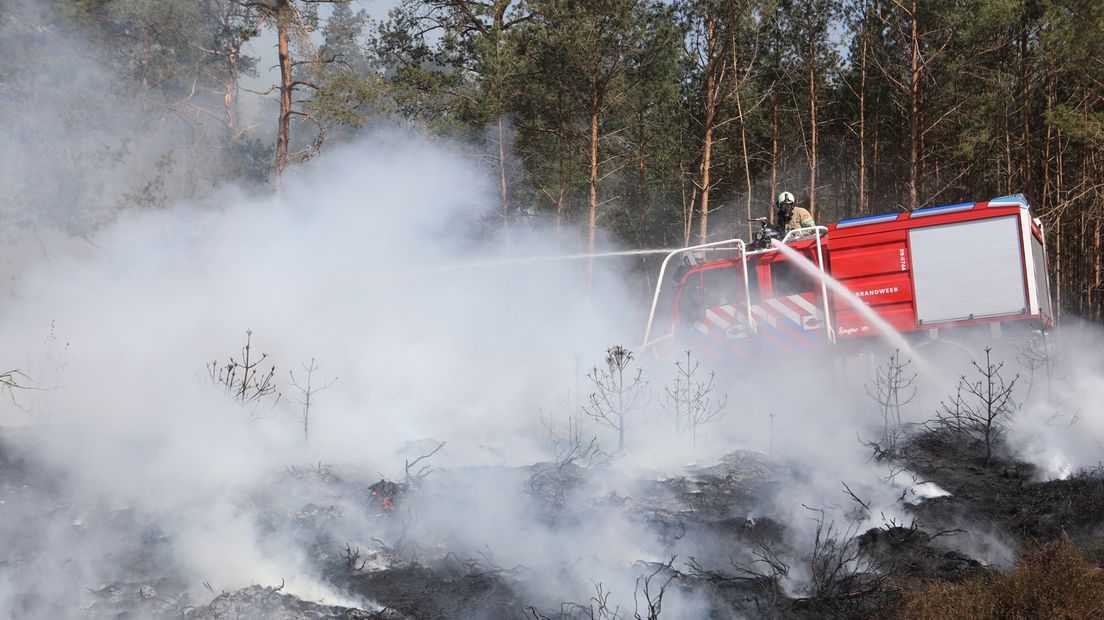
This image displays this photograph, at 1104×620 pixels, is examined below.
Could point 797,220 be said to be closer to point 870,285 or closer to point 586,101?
point 870,285

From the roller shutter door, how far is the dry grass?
18.2 ft

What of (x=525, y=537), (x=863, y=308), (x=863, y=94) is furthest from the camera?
(x=863, y=94)

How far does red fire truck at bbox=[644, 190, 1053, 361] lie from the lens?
1050 centimetres

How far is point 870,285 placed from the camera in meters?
11.0

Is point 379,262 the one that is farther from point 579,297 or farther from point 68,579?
point 68,579

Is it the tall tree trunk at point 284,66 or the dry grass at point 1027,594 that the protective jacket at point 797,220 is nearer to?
the dry grass at point 1027,594

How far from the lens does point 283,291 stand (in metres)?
11.9

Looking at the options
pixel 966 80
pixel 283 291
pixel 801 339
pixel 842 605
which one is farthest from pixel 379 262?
pixel 966 80

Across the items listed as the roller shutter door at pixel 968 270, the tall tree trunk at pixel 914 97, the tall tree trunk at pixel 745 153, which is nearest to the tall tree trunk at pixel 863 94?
the tall tree trunk at pixel 745 153

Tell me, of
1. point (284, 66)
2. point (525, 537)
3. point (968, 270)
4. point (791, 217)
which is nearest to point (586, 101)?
point (284, 66)

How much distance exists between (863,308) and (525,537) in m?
6.19

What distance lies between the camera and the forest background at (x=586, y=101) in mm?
16672

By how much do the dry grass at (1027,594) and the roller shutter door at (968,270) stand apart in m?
5.55

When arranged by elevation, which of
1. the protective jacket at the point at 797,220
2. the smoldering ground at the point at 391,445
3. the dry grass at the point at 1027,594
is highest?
the protective jacket at the point at 797,220
